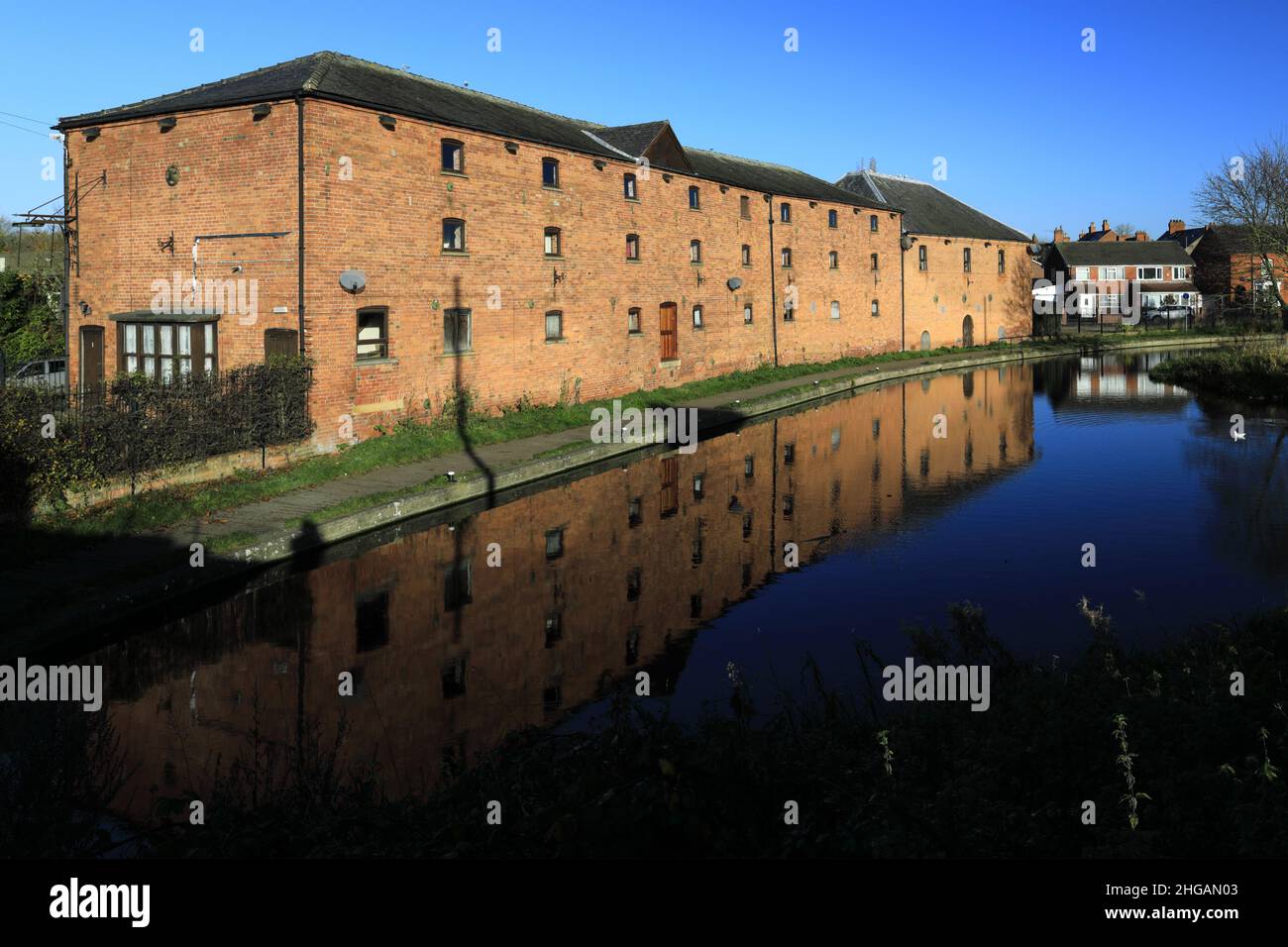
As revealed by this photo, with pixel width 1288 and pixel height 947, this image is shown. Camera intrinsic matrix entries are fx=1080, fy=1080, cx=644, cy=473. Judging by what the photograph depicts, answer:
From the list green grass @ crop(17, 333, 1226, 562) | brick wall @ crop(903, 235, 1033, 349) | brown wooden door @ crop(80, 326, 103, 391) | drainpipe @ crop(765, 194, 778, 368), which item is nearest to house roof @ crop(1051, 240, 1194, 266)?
brick wall @ crop(903, 235, 1033, 349)

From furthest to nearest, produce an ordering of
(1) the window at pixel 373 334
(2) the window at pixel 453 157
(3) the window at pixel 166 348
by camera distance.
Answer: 1. (2) the window at pixel 453 157
2. (1) the window at pixel 373 334
3. (3) the window at pixel 166 348

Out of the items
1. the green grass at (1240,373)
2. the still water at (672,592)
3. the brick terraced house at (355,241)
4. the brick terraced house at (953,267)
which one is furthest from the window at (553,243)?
the brick terraced house at (953,267)

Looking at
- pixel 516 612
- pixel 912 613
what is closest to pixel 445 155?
pixel 516 612

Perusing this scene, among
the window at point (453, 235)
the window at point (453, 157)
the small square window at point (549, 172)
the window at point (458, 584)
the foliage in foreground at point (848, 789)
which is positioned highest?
the small square window at point (549, 172)

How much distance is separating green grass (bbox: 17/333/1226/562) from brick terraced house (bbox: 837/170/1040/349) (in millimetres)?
20215

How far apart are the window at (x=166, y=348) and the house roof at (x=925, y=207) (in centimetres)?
3294

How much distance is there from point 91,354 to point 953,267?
39.7 meters

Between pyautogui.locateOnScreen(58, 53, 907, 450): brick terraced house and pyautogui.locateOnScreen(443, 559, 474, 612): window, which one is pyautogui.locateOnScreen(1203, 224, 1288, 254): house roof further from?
pyautogui.locateOnScreen(443, 559, 474, 612): window

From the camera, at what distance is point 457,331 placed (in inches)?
873

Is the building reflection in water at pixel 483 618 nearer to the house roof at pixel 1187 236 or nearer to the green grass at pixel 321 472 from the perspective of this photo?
the green grass at pixel 321 472

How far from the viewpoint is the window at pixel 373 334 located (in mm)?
20312

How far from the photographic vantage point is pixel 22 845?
207 inches

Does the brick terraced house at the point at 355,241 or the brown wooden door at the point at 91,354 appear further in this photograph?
the brown wooden door at the point at 91,354
